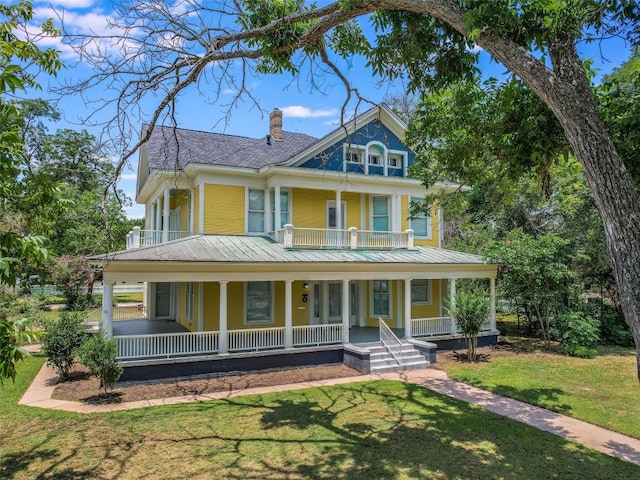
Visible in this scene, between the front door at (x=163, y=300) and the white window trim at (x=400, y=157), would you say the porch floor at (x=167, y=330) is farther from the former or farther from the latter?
the white window trim at (x=400, y=157)

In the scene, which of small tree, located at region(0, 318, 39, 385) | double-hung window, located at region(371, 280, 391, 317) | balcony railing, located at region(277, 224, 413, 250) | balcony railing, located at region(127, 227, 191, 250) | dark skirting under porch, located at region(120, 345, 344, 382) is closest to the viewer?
small tree, located at region(0, 318, 39, 385)

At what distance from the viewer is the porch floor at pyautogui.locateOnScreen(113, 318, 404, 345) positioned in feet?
51.1

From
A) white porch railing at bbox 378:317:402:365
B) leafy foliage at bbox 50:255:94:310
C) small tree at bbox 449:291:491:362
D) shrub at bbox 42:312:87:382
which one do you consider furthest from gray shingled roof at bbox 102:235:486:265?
leafy foliage at bbox 50:255:94:310

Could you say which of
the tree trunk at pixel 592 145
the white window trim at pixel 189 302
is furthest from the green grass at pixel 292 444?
the white window trim at pixel 189 302

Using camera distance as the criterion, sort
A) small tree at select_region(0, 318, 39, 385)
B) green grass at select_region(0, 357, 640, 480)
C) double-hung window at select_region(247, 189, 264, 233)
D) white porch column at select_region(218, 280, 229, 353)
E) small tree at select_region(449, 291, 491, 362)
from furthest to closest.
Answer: double-hung window at select_region(247, 189, 264, 233) → small tree at select_region(449, 291, 491, 362) → white porch column at select_region(218, 280, 229, 353) → green grass at select_region(0, 357, 640, 480) → small tree at select_region(0, 318, 39, 385)

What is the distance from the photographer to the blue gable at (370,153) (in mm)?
16750

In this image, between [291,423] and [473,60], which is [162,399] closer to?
[291,423]

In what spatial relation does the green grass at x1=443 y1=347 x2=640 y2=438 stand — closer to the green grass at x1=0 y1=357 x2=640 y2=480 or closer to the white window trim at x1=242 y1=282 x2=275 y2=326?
the green grass at x1=0 y1=357 x2=640 y2=480

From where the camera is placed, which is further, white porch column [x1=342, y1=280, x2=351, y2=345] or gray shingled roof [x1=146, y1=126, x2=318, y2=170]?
gray shingled roof [x1=146, y1=126, x2=318, y2=170]

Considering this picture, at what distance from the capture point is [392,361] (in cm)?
1383

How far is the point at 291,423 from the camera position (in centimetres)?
862

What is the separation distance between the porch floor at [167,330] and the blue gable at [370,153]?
6.35 metres

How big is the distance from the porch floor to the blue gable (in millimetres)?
6351

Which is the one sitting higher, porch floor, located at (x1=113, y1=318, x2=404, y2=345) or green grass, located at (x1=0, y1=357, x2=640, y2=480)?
porch floor, located at (x1=113, y1=318, x2=404, y2=345)
